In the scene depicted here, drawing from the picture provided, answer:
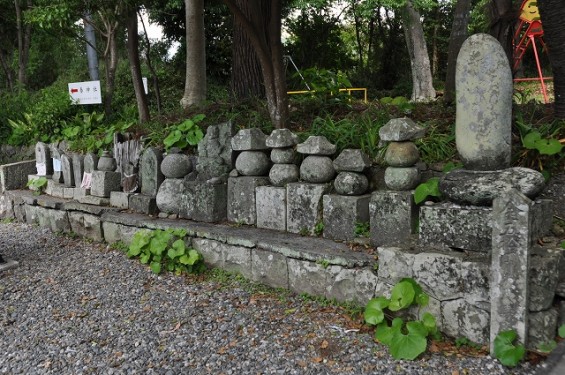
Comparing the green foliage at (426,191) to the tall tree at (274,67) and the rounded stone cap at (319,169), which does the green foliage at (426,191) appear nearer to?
the rounded stone cap at (319,169)

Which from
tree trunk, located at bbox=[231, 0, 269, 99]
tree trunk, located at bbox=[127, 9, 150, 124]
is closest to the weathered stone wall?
tree trunk, located at bbox=[127, 9, 150, 124]

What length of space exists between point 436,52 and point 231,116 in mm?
14744

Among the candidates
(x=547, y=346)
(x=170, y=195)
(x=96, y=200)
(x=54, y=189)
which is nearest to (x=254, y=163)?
(x=170, y=195)

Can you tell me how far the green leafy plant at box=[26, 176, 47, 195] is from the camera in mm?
6953

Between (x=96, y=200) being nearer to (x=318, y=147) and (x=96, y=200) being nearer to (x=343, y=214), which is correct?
(x=318, y=147)

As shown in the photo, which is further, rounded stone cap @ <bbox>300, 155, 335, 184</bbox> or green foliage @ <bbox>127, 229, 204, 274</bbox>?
green foliage @ <bbox>127, 229, 204, 274</bbox>

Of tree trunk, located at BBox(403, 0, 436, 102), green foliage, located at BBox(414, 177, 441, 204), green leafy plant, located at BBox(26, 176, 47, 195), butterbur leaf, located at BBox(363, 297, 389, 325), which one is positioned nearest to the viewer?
butterbur leaf, located at BBox(363, 297, 389, 325)

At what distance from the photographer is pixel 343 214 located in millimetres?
3832

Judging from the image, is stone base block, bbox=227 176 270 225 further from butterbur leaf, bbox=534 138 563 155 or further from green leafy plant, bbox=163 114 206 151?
butterbur leaf, bbox=534 138 563 155

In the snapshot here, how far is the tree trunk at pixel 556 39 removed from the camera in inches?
152

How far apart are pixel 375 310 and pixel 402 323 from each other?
0.60 ft

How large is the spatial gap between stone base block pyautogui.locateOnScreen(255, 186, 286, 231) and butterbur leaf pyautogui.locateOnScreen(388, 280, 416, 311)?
1.40m

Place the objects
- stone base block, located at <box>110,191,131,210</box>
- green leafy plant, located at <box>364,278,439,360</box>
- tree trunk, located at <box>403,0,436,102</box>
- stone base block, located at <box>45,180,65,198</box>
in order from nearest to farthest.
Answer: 1. green leafy plant, located at <box>364,278,439,360</box>
2. stone base block, located at <box>110,191,131,210</box>
3. stone base block, located at <box>45,180,65,198</box>
4. tree trunk, located at <box>403,0,436,102</box>

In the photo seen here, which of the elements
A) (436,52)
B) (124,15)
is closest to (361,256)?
(124,15)
